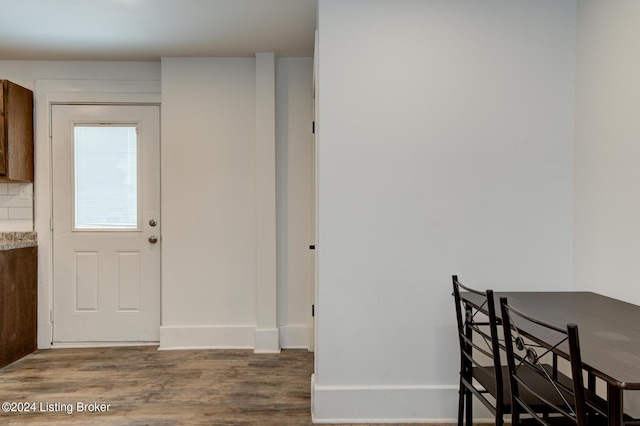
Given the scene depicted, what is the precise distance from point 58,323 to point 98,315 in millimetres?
349

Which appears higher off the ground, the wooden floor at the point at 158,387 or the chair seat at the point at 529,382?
the chair seat at the point at 529,382

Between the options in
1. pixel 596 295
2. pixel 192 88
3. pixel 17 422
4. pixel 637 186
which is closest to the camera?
pixel 637 186

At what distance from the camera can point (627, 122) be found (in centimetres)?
194

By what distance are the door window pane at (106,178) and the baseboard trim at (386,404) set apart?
232 cm

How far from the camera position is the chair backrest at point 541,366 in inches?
44.7

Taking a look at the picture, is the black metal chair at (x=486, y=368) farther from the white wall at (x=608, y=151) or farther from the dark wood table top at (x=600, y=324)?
the white wall at (x=608, y=151)

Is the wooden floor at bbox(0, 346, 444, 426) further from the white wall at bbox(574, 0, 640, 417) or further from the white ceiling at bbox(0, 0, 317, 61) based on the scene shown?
the white ceiling at bbox(0, 0, 317, 61)

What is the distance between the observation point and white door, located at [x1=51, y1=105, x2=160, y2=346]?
141 inches

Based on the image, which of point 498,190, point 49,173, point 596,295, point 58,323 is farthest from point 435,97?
point 58,323

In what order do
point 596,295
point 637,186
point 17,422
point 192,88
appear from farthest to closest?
point 192,88, point 17,422, point 596,295, point 637,186

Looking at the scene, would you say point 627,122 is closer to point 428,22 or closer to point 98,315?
point 428,22

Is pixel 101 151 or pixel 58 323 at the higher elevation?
pixel 101 151

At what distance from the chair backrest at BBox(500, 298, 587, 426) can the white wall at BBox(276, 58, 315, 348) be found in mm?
2062

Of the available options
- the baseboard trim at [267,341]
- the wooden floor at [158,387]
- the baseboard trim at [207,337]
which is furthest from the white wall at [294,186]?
the wooden floor at [158,387]
